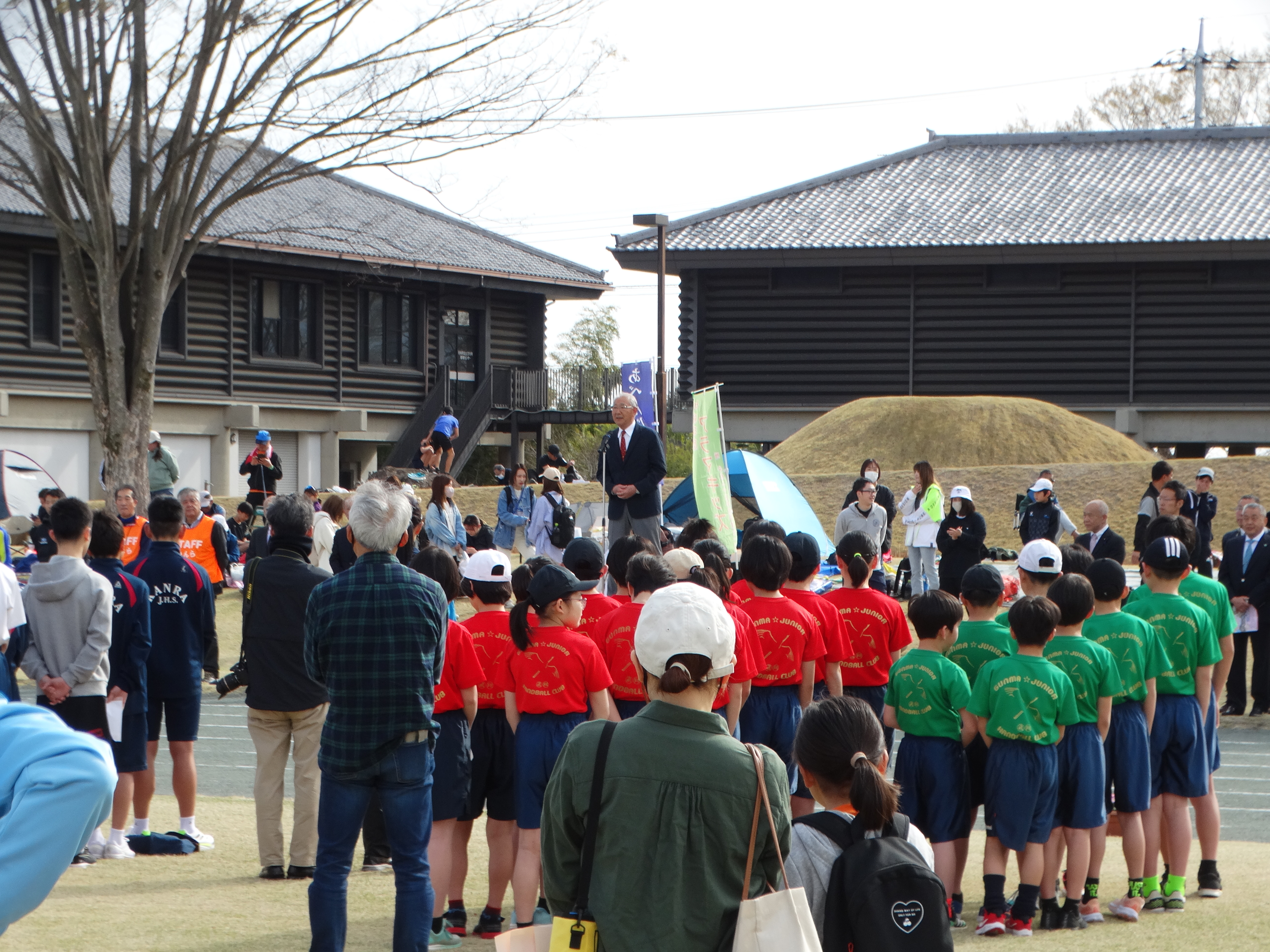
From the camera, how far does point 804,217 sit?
98.0 ft

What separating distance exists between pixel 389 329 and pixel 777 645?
29904 mm

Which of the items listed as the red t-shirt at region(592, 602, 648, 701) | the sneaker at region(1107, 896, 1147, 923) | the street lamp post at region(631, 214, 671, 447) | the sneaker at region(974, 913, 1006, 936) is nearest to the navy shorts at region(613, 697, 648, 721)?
the red t-shirt at region(592, 602, 648, 701)

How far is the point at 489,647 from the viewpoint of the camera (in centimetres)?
593

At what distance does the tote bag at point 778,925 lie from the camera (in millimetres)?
2867

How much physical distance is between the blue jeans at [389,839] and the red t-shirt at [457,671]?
0.65 m

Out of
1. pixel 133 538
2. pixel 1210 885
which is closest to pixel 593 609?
pixel 1210 885

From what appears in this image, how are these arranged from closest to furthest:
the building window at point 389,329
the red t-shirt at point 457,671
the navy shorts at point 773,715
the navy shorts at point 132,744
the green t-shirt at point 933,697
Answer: the red t-shirt at point 457,671, the green t-shirt at point 933,697, the navy shorts at point 773,715, the navy shorts at point 132,744, the building window at point 389,329

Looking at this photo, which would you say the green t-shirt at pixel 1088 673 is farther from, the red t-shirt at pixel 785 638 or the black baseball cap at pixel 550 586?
the black baseball cap at pixel 550 586

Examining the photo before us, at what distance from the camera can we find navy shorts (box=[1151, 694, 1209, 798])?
6.54 metres

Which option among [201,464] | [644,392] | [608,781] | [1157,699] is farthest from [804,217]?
[608,781]

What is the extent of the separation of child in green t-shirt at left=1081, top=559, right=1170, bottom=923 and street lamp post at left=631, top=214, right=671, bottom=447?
18.9 metres

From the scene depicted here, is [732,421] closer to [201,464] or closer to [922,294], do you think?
[922,294]

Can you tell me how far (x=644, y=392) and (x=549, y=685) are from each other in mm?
16068

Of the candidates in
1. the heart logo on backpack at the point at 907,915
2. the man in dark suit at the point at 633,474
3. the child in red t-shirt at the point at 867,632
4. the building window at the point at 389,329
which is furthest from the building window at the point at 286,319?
the heart logo on backpack at the point at 907,915
